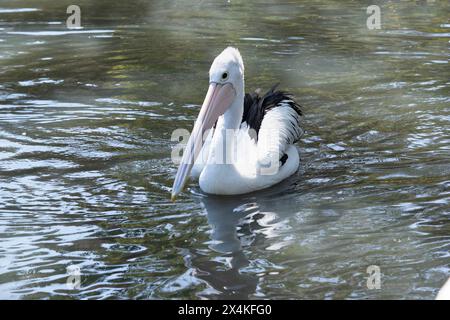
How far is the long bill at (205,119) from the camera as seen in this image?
227 inches

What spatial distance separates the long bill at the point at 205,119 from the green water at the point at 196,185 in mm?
295

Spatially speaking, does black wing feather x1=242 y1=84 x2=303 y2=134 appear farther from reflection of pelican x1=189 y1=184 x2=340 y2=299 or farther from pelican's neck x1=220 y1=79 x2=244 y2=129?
reflection of pelican x1=189 y1=184 x2=340 y2=299

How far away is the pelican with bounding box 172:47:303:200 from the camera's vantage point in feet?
20.0

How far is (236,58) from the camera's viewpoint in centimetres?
627

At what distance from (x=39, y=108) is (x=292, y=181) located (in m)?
2.78

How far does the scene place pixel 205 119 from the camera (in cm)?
611

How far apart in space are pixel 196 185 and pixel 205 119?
0.56 metres

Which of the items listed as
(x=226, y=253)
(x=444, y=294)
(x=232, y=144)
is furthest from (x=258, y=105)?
(x=444, y=294)

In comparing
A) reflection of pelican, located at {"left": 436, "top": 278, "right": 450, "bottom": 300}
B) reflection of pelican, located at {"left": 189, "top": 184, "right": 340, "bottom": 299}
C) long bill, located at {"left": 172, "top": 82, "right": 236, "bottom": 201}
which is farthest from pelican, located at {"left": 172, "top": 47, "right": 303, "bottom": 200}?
reflection of pelican, located at {"left": 436, "top": 278, "right": 450, "bottom": 300}

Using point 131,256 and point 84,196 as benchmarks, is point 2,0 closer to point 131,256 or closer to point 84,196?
point 84,196

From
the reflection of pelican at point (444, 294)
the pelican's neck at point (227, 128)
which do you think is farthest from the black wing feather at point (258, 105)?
the reflection of pelican at point (444, 294)

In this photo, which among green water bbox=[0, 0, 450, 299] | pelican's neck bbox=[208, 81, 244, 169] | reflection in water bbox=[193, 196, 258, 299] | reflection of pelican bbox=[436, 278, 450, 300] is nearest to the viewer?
reflection of pelican bbox=[436, 278, 450, 300]

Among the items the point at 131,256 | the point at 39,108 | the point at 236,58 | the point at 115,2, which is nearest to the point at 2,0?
the point at 115,2

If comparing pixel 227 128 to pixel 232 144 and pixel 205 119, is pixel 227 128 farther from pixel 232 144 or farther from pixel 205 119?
pixel 205 119
